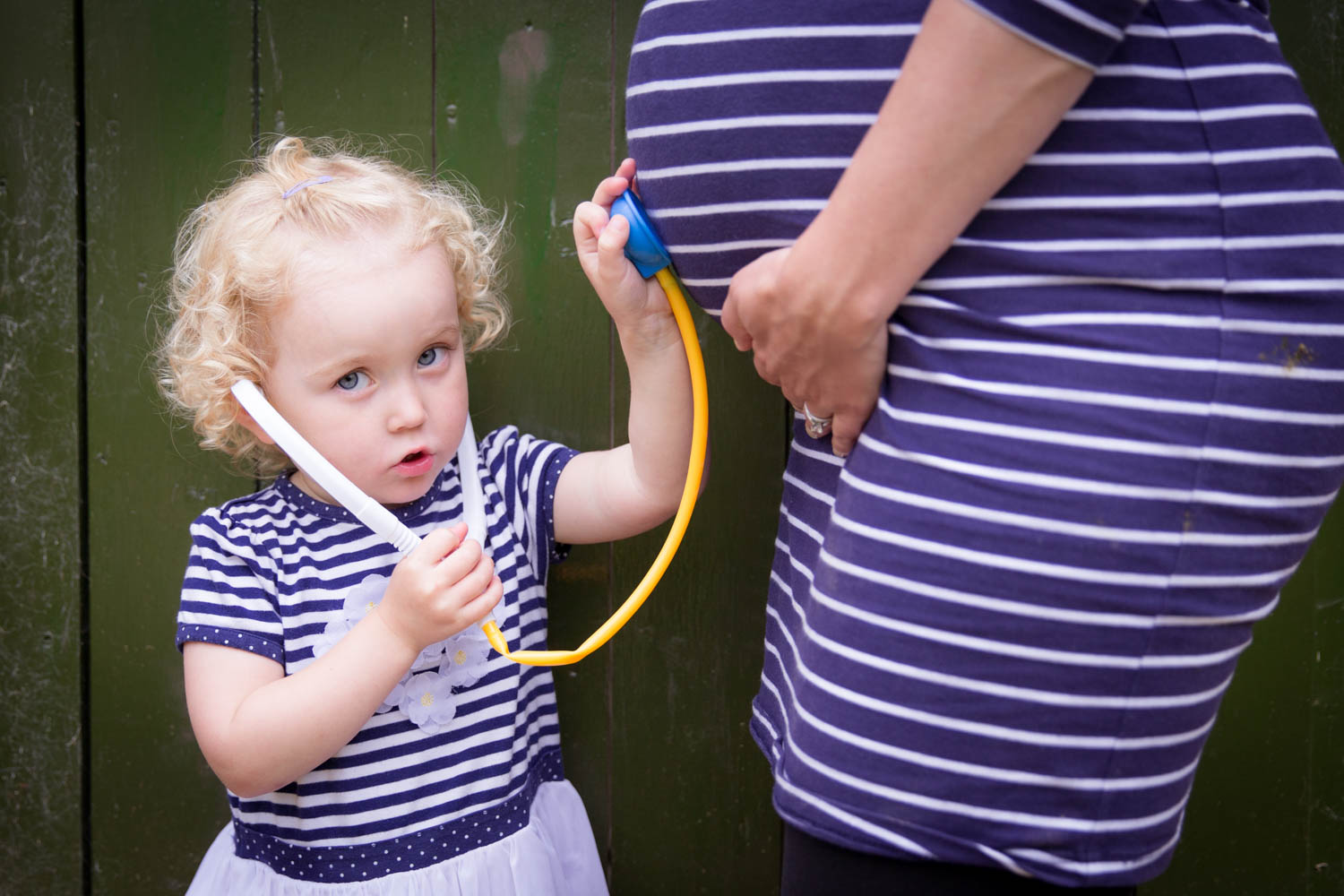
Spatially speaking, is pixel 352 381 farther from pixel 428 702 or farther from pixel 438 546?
pixel 428 702

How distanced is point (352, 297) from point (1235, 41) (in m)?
0.66

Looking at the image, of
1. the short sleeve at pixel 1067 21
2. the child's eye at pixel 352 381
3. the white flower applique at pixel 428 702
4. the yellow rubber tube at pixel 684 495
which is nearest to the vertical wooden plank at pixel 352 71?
the child's eye at pixel 352 381

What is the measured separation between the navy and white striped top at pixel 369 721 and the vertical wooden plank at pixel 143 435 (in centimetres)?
27

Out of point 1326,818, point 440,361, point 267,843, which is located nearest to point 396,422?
point 440,361

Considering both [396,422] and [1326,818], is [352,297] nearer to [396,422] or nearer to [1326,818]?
[396,422]

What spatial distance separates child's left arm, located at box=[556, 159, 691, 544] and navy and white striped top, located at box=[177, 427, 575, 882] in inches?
1.6

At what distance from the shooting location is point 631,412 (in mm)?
915

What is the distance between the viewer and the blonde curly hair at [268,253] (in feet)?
2.91

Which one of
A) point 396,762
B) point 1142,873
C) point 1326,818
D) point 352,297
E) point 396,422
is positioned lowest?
point 1326,818

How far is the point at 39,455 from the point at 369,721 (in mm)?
587

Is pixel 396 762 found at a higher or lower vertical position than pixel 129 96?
lower

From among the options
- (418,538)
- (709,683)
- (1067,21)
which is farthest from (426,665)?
(1067,21)

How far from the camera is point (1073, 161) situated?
53 cm

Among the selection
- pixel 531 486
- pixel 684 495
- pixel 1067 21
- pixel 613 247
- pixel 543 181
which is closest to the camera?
pixel 1067 21
